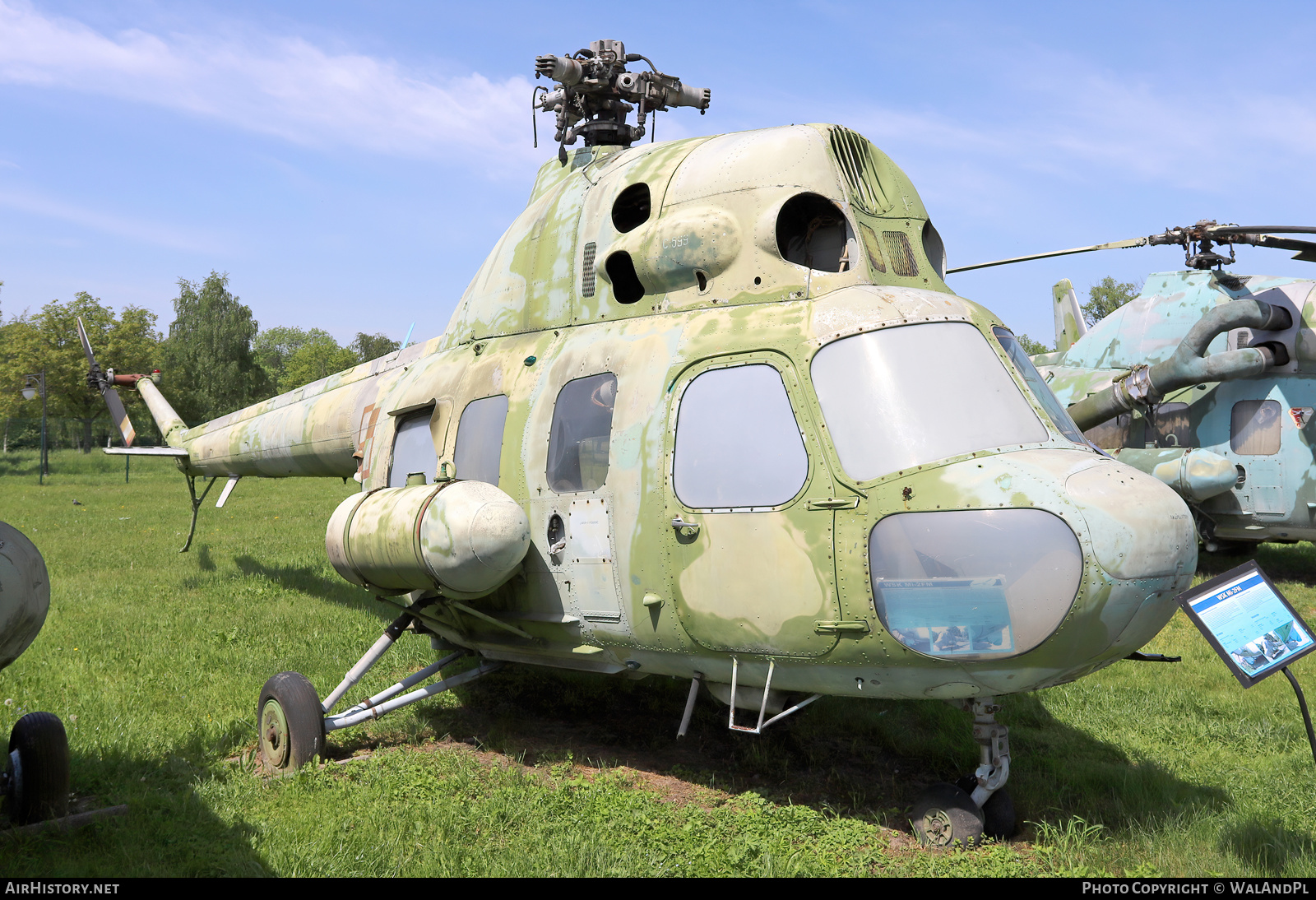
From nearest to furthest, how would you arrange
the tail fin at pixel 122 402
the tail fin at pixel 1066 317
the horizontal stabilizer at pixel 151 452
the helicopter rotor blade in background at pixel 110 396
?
the horizontal stabilizer at pixel 151 452
the tail fin at pixel 122 402
the helicopter rotor blade in background at pixel 110 396
the tail fin at pixel 1066 317

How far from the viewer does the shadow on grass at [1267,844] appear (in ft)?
15.1

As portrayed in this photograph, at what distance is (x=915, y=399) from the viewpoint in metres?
4.75

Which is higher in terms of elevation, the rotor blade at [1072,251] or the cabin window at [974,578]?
the rotor blade at [1072,251]

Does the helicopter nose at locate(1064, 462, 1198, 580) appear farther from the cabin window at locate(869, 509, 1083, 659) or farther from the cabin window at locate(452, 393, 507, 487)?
the cabin window at locate(452, 393, 507, 487)

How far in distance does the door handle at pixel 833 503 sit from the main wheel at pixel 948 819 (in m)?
1.66

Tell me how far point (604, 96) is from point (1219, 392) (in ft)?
31.4

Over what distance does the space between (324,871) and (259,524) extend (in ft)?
49.9

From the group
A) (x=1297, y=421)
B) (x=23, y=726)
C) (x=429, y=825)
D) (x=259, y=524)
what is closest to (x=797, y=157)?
(x=429, y=825)

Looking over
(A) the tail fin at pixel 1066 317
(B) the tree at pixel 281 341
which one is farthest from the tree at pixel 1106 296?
(B) the tree at pixel 281 341

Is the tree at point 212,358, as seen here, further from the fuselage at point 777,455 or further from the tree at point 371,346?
the fuselage at point 777,455

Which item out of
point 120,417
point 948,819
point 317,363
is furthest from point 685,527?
point 317,363

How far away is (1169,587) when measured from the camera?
171 inches

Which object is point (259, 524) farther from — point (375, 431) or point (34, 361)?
point (34, 361)

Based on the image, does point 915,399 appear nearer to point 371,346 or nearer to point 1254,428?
point 1254,428
